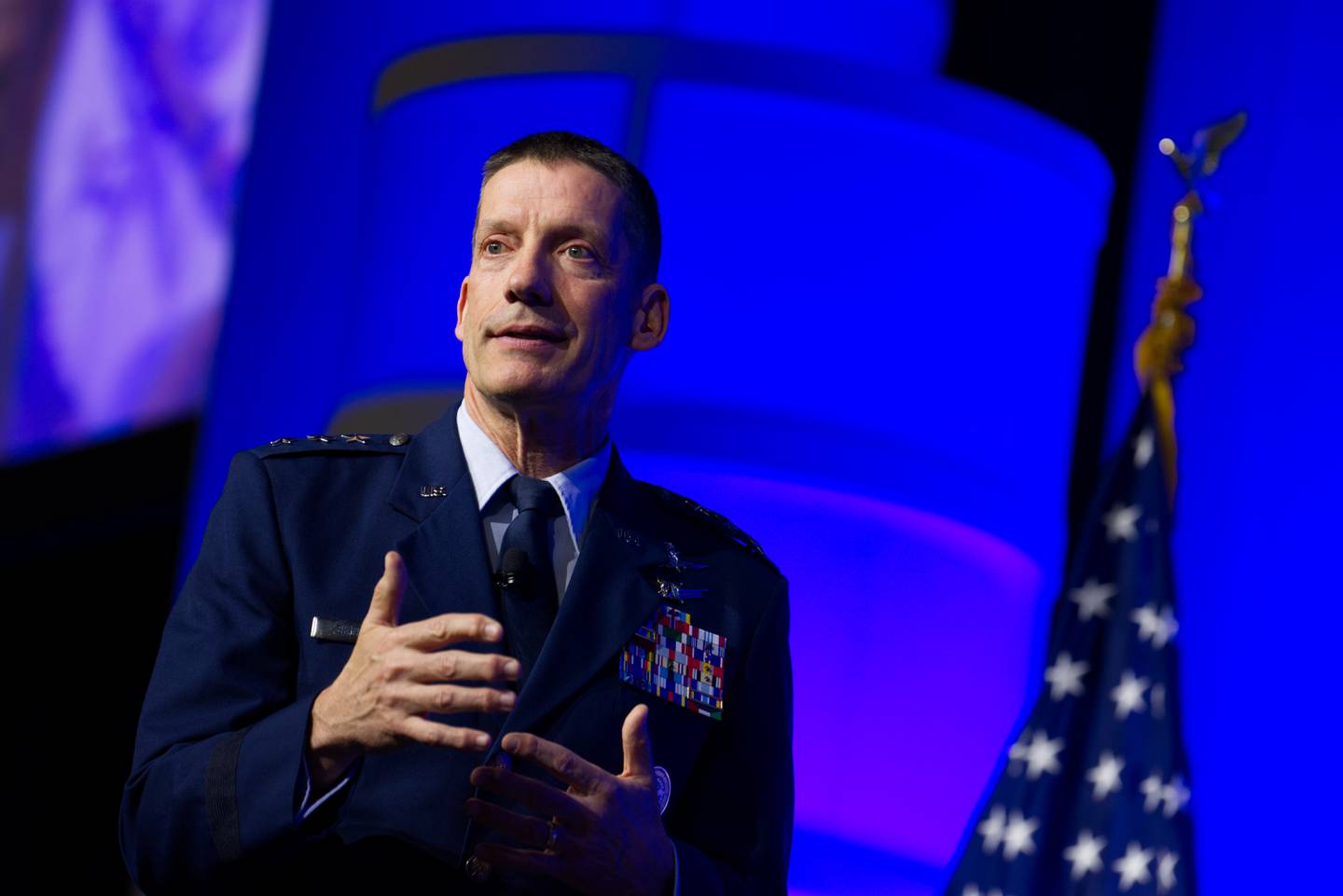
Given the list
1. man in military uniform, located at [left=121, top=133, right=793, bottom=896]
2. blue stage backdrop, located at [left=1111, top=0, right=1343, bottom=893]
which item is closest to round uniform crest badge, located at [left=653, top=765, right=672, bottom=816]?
man in military uniform, located at [left=121, top=133, right=793, bottom=896]

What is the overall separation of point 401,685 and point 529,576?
12.2 inches

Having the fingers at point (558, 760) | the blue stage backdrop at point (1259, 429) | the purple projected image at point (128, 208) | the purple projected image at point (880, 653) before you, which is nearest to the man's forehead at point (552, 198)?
the fingers at point (558, 760)

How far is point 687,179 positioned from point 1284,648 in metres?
1.62

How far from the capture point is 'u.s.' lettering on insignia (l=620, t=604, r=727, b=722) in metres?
1.70

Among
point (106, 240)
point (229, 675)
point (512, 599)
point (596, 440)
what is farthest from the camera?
point (106, 240)

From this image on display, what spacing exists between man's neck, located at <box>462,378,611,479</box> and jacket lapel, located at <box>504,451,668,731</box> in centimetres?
6

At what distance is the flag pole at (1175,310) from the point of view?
3.43 meters

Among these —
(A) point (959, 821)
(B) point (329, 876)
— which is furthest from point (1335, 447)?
(B) point (329, 876)

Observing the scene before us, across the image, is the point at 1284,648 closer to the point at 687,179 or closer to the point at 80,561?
the point at 687,179

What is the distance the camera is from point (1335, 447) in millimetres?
3742

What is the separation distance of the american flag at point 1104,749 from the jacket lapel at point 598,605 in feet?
5.18

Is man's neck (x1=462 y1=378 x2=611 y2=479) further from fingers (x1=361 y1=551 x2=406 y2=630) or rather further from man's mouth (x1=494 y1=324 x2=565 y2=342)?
fingers (x1=361 y1=551 x2=406 y2=630)

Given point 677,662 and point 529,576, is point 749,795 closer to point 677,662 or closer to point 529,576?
point 677,662

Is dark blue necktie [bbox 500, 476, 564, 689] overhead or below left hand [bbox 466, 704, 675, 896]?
overhead
